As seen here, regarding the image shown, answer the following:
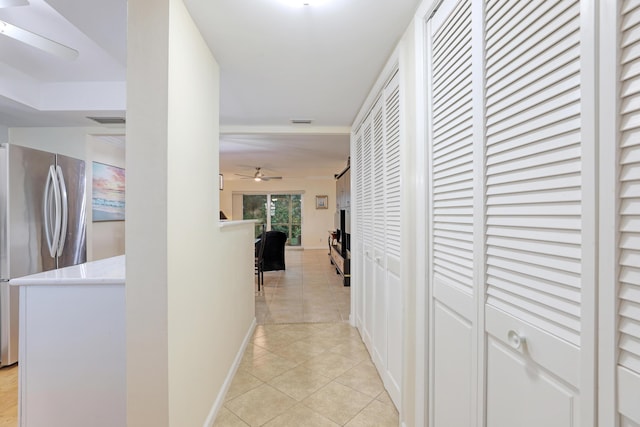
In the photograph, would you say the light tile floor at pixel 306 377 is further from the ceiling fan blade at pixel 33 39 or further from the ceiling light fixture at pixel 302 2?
the ceiling fan blade at pixel 33 39

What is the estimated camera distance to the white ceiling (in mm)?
1484

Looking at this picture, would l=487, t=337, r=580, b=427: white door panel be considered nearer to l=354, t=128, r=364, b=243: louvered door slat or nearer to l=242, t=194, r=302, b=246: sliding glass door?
l=354, t=128, r=364, b=243: louvered door slat

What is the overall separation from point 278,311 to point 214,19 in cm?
329

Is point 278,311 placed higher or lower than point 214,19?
lower

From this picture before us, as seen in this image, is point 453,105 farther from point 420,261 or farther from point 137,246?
point 137,246

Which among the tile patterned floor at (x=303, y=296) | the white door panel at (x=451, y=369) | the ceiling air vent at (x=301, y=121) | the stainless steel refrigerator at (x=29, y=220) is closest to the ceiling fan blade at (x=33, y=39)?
the stainless steel refrigerator at (x=29, y=220)

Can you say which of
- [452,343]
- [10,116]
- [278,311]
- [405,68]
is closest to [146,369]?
[452,343]

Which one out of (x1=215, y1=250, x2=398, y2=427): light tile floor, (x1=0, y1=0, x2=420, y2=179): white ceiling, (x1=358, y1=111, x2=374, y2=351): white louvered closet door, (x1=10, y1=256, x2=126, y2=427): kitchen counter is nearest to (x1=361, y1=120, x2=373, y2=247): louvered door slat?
(x1=358, y1=111, x2=374, y2=351): white louvered closet door

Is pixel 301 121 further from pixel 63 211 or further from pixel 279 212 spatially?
pixel 279 212

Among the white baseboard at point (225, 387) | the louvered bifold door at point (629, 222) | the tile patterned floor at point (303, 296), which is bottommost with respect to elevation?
the tile patterned floor at point (303, 296)

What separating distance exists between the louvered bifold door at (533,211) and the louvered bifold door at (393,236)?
2.98ft

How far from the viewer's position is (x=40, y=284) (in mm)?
1442

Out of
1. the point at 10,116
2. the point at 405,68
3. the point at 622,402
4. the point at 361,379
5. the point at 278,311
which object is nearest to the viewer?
the point at 622,402

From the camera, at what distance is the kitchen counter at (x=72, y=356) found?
1454 millimetres
